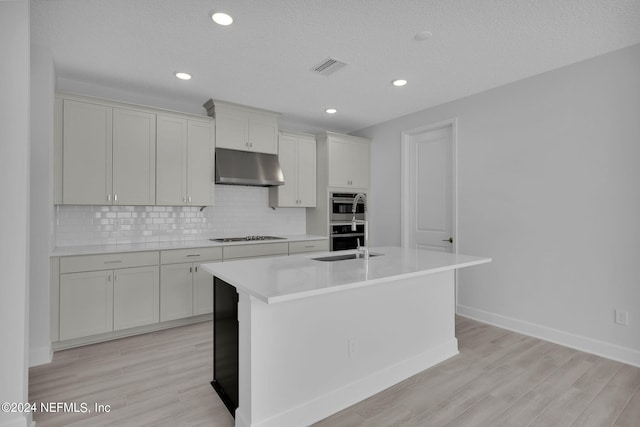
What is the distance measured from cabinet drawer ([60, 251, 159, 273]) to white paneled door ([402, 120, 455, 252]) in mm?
3313

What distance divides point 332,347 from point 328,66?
2.47m

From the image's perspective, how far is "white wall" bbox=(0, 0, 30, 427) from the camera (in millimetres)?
1765

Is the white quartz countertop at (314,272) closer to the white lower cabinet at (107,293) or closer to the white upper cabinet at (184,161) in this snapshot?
the white lower cabinet at (107,293)

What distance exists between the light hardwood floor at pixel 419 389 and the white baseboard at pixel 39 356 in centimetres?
7

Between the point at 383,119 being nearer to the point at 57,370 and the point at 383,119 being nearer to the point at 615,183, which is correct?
the point at 615,183

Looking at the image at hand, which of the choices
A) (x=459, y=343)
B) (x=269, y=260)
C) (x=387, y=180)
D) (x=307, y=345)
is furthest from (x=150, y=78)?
(x=459, y=343)

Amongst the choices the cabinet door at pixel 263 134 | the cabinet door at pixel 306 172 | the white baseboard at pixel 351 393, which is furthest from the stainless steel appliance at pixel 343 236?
the white baseboard at pixel 351 393

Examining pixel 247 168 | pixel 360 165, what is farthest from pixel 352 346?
pixel 360 165

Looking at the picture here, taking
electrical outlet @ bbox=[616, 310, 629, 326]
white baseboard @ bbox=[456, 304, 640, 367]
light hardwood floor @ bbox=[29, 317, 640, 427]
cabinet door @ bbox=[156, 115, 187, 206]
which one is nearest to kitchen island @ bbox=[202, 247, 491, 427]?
light hardwood floor @ bbox=[29, 317, 640, 427]

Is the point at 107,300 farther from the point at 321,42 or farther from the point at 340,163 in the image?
the point at 340,163

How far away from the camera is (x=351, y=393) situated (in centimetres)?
219

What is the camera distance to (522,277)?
138 inches

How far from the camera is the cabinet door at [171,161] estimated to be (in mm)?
3729

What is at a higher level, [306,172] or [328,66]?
[328,66]
